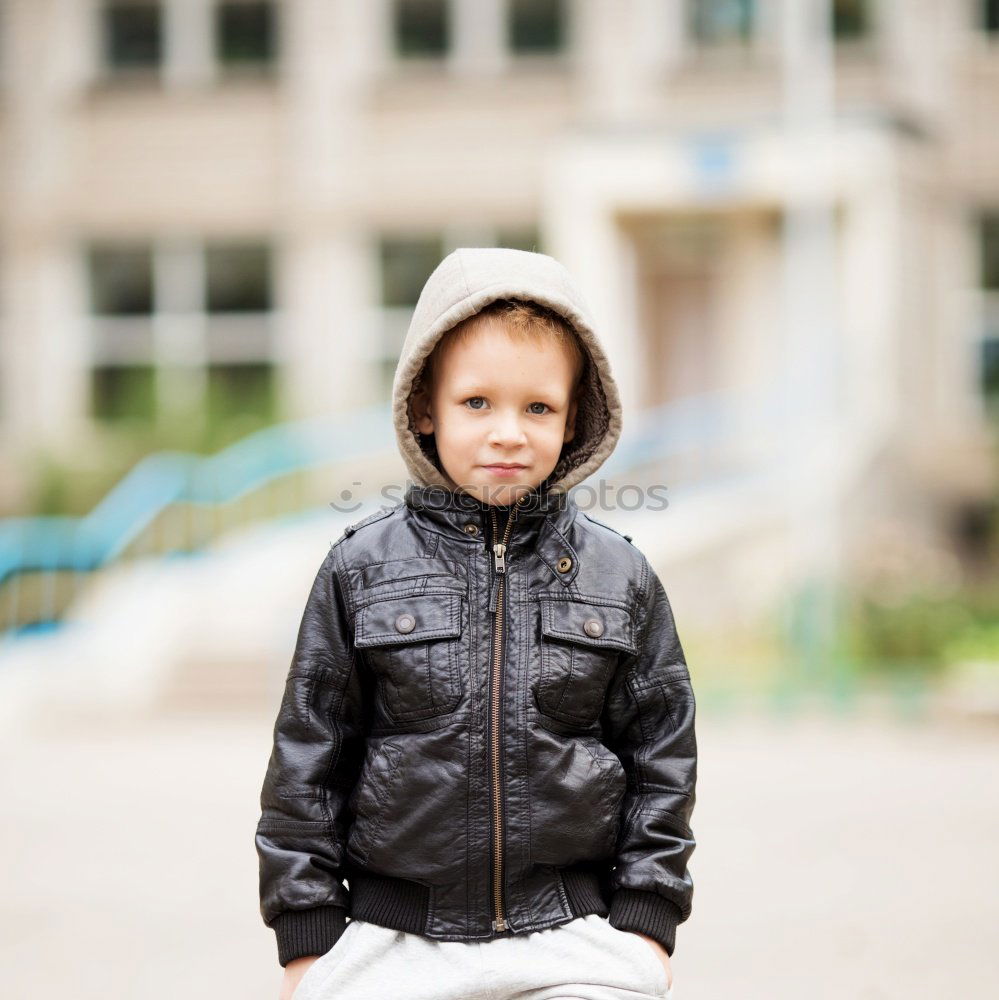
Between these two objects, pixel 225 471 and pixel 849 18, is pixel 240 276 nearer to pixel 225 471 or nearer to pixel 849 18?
pixel 225 471

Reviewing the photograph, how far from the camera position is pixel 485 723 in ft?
8.34

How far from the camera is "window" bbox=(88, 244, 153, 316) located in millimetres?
20344

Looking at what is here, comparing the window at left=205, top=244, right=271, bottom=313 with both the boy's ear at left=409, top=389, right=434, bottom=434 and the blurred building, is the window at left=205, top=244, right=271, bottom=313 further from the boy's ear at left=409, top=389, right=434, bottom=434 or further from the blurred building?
the boy's ear at left=409, top=389, right=434, bottom=434

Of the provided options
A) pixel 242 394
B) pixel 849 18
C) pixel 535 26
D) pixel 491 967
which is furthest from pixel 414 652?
pixel 535 26

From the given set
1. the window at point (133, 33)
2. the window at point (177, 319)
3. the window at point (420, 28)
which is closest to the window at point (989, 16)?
the window at point (420, 28)

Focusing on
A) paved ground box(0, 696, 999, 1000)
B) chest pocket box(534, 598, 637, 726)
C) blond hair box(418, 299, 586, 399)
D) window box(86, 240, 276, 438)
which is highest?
window box(86, 240, 276, 438)

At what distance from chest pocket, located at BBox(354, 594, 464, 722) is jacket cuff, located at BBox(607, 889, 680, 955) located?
42 centimetres

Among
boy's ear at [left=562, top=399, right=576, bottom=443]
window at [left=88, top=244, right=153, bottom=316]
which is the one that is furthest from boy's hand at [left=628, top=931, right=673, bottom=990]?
window at [left=88, top=244, right=153, bottom=316]

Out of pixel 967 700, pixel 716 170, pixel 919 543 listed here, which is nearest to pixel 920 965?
pixel 967 700

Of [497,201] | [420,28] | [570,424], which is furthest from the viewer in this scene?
[420,28]

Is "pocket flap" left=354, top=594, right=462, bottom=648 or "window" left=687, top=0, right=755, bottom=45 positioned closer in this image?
"pocket flap" left=354, top=594, right=462, bottom=648

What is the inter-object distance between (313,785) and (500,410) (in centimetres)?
67

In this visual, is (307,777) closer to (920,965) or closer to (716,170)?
(920,965)

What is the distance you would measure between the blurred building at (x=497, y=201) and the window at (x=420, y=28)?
3 centimetres
